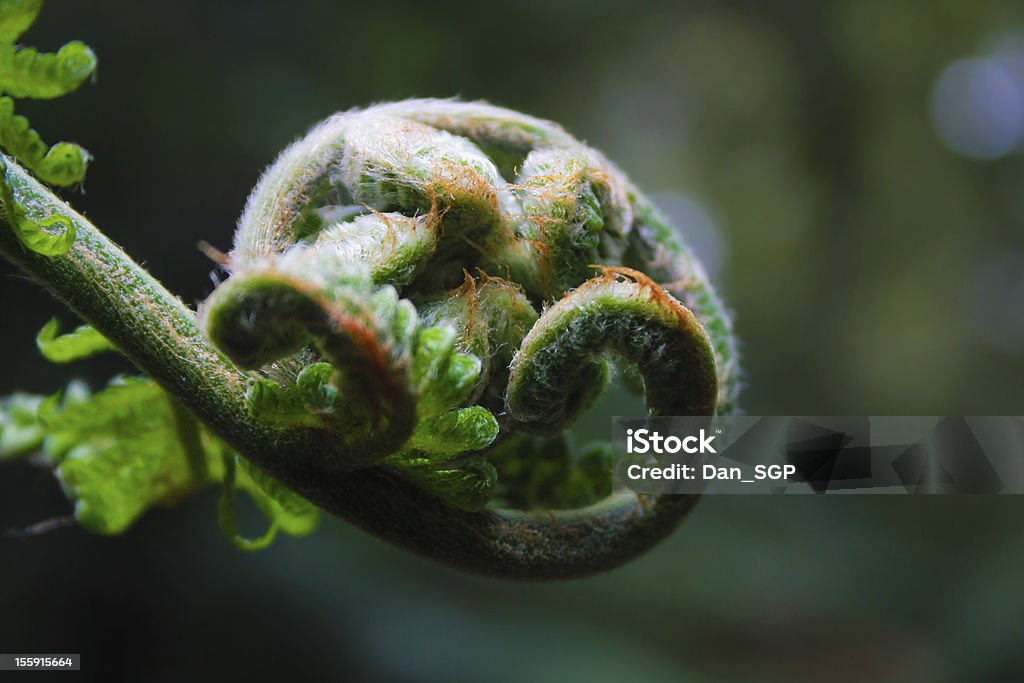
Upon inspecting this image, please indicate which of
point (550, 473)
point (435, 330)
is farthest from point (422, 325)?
point (550, 473)

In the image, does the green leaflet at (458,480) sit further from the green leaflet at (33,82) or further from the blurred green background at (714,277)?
the blurred green background at (714,277)

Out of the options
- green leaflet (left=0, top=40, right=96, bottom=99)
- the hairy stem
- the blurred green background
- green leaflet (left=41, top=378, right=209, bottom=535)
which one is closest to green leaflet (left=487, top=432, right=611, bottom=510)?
the hairy stem

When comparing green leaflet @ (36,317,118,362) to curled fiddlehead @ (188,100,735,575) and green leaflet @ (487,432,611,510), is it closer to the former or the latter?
curled fiddlehead @ (188,100,735,575)

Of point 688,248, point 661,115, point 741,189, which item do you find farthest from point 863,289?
point 688,248

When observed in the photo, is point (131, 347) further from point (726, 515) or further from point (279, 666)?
point (726, 515)

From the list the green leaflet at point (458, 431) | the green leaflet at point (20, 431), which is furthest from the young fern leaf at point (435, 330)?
the green leaflet at point (20, 431)

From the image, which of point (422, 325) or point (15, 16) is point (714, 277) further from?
point (15, 16)
